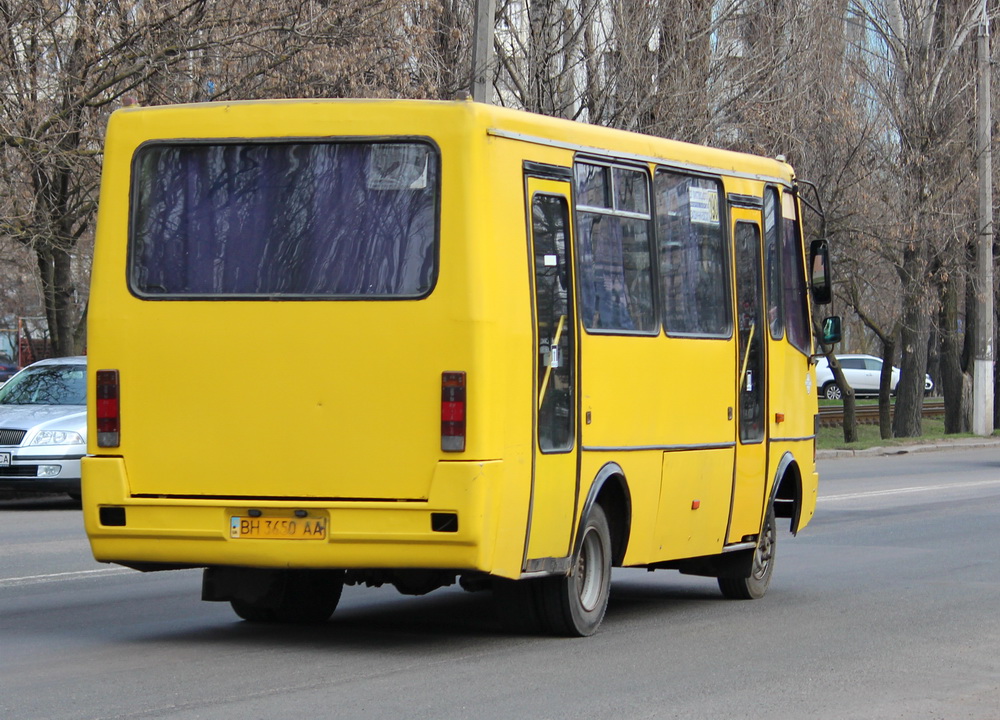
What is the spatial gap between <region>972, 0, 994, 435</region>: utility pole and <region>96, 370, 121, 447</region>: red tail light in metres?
29.4

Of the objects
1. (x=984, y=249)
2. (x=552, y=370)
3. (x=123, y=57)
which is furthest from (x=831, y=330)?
(x=984, y=249)

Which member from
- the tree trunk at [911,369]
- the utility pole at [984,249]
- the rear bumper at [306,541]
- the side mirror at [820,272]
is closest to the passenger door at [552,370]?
the rear bumper at [306,541]

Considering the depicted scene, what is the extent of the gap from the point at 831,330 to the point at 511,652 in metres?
4.72

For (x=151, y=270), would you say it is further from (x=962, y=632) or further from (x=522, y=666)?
(x=962, y=632)

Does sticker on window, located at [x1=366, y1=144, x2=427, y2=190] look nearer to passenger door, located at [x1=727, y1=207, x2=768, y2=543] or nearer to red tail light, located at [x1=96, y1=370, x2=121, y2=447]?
red tail light, located at [x1=96, y1=370, x2=121, y2=447]

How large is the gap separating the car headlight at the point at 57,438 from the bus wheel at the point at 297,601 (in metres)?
9.13

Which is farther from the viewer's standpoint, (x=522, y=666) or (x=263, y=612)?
(x=263, y=612)

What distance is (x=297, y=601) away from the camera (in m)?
9.82

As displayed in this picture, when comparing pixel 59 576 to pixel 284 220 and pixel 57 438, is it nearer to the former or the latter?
pixel 284 220

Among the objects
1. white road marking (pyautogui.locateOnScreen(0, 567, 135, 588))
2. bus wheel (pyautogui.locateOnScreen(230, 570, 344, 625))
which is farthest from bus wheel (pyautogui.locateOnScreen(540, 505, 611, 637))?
white road marking (pyautogui.locateOnScreen(0, 567, 135, 588))

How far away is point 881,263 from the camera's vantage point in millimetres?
37062

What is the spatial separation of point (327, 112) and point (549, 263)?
1.40m

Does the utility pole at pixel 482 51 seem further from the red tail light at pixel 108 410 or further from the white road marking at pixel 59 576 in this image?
the red tail light at pixel 108 410

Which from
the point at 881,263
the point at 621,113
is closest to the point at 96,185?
the point at 621,113
